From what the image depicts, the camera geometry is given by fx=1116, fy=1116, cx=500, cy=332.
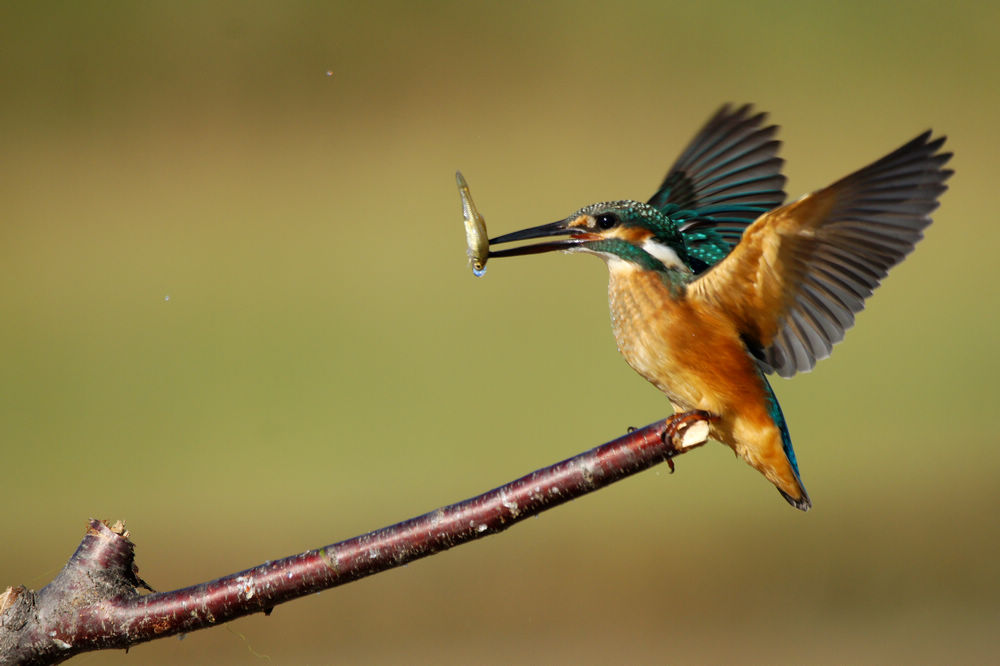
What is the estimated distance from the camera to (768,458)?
1.42 meters

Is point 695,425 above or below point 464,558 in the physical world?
below

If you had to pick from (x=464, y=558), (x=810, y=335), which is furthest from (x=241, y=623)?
(x=810, y=335)

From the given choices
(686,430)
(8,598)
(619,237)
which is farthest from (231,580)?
(619,237)

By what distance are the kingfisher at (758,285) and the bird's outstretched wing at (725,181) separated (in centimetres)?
13

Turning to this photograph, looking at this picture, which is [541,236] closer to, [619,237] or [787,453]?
[619,237]

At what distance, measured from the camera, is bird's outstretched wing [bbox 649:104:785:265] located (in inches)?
Result: 69.9

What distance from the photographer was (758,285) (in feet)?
Result: 4.43

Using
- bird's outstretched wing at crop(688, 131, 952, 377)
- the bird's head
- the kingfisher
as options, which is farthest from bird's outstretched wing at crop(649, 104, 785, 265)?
bird's outstretched wing at crop(688, 131, 952, 377)

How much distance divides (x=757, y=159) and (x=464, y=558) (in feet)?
9.42

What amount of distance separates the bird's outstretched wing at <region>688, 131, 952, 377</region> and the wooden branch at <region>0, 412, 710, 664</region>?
0.34 m

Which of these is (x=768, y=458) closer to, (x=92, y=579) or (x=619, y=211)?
(x=619, y=211)

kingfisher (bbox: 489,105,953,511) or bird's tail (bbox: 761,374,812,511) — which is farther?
bird's tail (bbox: 761,374,812,511)

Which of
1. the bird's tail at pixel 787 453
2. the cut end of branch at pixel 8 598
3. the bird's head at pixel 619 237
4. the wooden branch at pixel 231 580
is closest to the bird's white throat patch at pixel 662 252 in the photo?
the bird's head at pixel 619 237

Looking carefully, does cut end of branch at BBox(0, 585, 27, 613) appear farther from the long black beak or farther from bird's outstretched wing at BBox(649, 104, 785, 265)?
bird's outstretched wing at BBox(649, 104, 785, 265)
